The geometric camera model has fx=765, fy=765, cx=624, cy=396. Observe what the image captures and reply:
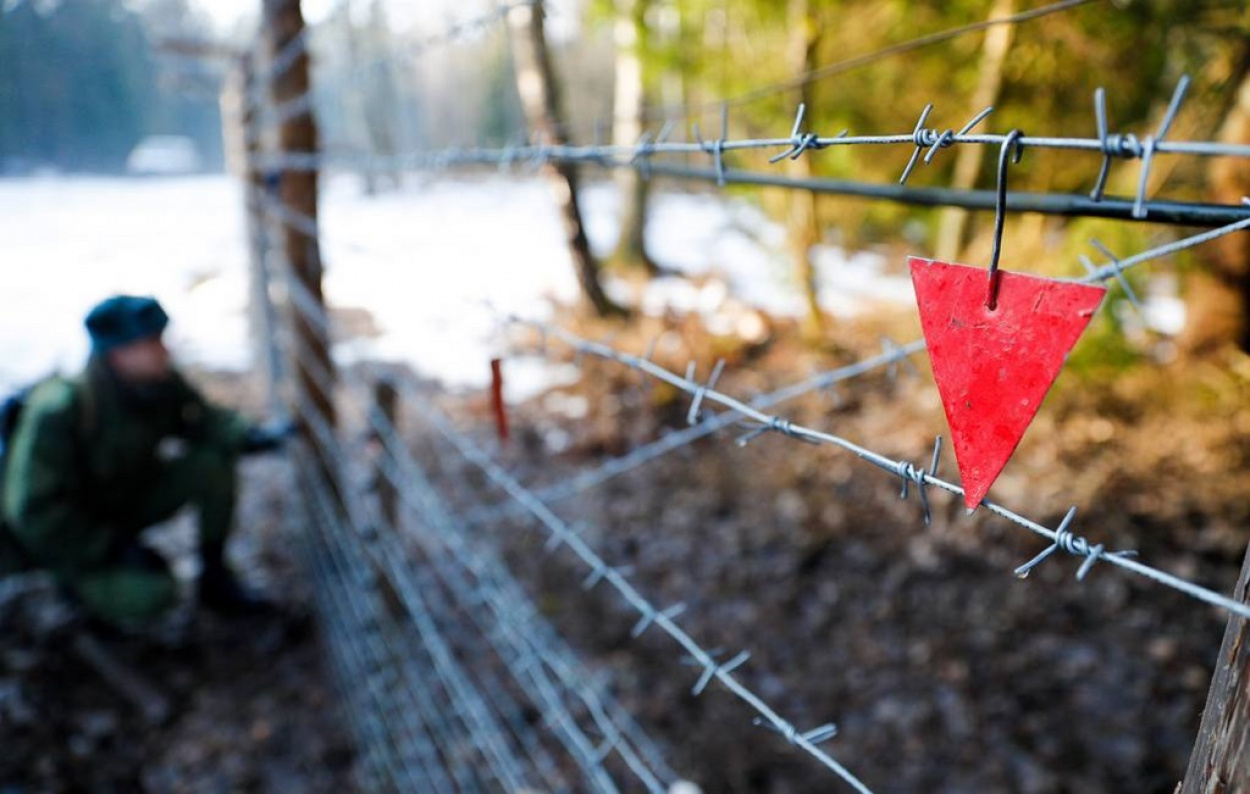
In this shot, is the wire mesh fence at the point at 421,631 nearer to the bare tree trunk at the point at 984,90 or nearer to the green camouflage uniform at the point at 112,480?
the green camouflage uniform at the point at 112,480

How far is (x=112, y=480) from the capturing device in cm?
330

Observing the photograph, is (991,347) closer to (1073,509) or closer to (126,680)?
(1073,509)

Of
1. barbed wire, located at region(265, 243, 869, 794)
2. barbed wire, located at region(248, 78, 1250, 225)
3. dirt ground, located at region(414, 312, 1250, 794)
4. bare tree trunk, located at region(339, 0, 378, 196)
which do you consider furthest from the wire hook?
→ dirt ground, located at region(414, 312, 1250, 794)

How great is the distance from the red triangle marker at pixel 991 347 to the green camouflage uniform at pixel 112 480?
3236 millimetres

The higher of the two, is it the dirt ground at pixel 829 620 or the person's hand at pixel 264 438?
the person's hand at pixel 264 438

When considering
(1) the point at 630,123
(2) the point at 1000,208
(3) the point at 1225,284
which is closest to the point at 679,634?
(2) the point at 1000,208

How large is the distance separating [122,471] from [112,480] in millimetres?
64

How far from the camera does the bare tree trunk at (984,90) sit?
17.2 ft

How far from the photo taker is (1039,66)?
5480 mm

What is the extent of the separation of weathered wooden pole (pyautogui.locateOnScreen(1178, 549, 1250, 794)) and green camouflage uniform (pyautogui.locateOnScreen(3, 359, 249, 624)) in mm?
3428

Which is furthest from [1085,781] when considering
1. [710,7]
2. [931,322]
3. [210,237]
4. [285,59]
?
[210,237]

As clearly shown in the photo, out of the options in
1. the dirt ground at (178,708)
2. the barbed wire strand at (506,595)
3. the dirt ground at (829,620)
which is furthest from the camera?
the dirt ground at (829,620)

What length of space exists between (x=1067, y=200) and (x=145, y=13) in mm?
48992

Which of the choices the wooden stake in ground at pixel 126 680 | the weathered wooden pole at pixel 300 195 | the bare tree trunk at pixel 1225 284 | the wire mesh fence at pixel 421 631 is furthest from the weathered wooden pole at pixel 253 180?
the bare tree trunk at pixel 1225 284
